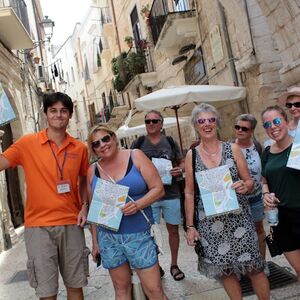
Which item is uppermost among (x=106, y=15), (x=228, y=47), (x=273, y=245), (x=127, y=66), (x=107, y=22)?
(x=106, y=15)

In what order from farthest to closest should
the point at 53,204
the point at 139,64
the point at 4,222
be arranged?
the point at 139,64
the point at 4,222
the point at 53,204

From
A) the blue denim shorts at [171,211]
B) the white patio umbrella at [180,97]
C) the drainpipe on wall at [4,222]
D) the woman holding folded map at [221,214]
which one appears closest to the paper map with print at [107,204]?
the woman holding folded map at [221,214]

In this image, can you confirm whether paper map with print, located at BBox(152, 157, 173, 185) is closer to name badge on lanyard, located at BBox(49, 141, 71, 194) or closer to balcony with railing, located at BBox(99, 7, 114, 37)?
name badge on lanyard, located at BBox(49, 141, 71, 194)

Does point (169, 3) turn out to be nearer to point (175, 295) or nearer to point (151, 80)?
point (151, 80)

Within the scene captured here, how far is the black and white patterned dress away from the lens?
2.61 metres

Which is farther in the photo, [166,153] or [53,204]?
[166,153]

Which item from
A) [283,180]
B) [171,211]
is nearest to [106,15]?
[171,211]

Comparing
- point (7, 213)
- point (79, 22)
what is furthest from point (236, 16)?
point (79, 22)

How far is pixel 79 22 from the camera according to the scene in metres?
34.4

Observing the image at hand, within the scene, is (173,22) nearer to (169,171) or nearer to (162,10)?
(162,10)

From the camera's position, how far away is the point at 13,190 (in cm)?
972

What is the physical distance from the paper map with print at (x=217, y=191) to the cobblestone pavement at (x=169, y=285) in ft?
3.96

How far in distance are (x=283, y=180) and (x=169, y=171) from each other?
4.65 ft

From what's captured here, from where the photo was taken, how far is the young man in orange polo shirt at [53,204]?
8.68ft
